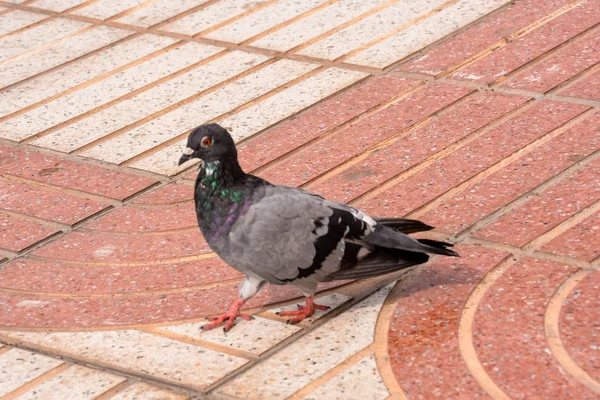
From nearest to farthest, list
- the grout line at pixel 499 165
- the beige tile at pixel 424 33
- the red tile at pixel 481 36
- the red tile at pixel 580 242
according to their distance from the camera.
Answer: the red tile at pixel 580 242
the grout line at pixel 499 165
the red tile at pixel 481 36
the beige tile at pixel 424 33

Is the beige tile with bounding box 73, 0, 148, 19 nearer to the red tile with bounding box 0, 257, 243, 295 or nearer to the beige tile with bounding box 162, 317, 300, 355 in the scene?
the red tile with bounding box 0, 257, 243, 295

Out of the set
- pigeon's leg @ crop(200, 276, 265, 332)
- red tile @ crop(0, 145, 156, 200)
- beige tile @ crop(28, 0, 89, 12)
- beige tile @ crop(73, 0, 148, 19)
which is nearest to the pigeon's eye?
pigeon's leg @ crop(200, 276, 265, 332)

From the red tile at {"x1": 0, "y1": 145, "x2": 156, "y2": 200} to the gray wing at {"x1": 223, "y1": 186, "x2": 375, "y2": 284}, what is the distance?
1.40 m

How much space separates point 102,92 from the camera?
21.1 feet

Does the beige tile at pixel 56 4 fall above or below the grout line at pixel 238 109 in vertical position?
above

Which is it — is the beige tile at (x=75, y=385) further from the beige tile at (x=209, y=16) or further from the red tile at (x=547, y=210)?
the beige tile at (x=209, y=16)

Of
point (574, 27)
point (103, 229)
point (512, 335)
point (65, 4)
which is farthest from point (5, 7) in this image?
point (512, 335)

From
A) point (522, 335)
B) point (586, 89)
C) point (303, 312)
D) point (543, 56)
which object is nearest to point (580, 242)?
point (522, 335)

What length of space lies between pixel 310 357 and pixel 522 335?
0.75 meters

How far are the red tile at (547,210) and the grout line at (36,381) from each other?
178 centimetres

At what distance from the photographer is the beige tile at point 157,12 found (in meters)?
7.40

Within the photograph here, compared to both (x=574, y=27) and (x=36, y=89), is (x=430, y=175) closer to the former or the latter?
(x=574, y=27)

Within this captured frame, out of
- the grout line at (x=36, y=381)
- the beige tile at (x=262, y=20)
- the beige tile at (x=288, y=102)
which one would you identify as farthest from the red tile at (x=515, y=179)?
the beige tile at (x=262, y=20)

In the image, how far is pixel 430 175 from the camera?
520 cm
